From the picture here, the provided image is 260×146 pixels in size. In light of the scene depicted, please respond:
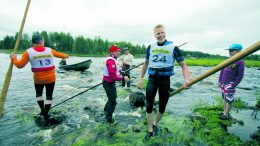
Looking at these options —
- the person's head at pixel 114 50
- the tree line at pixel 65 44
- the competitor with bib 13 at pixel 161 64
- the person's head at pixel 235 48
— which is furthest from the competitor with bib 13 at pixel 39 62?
the tree line at pixel 65 44

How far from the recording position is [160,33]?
5059mm

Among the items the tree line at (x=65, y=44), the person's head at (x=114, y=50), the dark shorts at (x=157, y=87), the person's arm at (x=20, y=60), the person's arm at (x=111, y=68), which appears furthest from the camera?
the tree line at (x=65, y=44)

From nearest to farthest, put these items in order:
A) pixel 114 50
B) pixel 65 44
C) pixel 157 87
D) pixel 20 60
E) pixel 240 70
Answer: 1. pixel 157 87
2. pixel 20 60
3. pixel 240 70
4. pixel 114 50
5. pixel 65 44

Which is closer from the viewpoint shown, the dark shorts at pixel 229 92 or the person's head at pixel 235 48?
the person's head at pixel 235 48

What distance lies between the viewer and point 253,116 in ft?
25.3

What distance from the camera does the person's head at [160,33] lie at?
16.5ft

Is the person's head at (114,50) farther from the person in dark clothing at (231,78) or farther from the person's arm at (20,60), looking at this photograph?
the person in dark clothing at (231,78)

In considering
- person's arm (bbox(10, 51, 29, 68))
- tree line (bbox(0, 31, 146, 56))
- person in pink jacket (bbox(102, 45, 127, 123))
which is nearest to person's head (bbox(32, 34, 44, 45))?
person's arm (bbox(10, 51, 29, 68))

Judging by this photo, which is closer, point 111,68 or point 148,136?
point 148,136

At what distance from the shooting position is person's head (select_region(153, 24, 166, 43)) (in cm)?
503

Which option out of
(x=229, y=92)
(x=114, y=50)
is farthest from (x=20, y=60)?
(x=229, y=92)

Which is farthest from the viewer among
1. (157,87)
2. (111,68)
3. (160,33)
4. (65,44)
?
(65,44)

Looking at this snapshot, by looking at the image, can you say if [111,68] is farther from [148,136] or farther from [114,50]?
[148,136]

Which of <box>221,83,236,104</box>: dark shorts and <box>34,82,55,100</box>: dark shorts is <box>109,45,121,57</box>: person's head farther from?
<box>221,83,236,104</box>: dark shorts
